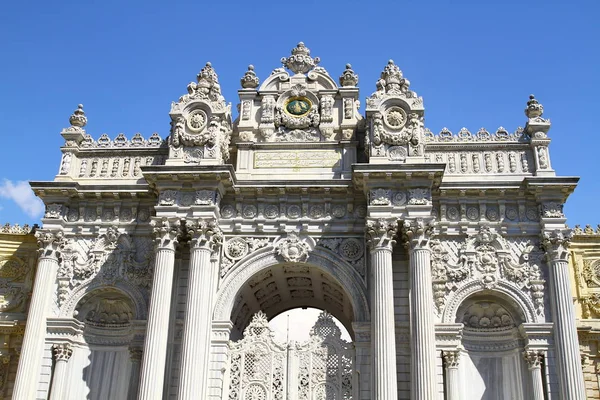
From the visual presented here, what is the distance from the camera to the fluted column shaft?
68.6 ft

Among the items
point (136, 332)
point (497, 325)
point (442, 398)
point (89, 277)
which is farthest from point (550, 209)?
point (89, 277)

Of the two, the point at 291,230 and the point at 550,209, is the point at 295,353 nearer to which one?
the point at 291,230

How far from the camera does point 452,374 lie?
21031mm

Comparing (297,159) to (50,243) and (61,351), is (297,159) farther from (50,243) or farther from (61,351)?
(61,351)

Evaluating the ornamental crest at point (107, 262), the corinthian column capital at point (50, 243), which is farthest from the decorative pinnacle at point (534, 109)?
the corinthian column capital at point (50, 243)

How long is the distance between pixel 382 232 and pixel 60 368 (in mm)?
11591

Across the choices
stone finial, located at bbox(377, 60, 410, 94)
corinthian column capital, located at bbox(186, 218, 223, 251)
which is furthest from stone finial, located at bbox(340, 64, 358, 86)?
corinthian column capital, located at bbox(186, 218, 223, 251)

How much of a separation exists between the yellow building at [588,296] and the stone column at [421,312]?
579cm

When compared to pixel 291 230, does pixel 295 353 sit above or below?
below

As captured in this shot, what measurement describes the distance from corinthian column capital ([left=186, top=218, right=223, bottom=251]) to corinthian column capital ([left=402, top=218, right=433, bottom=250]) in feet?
20.8

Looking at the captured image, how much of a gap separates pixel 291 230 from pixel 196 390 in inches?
243

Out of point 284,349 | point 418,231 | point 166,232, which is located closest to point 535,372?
point 418,231

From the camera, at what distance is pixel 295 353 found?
843 inches

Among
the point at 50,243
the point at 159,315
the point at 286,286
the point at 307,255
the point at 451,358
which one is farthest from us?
the point at 286,286
